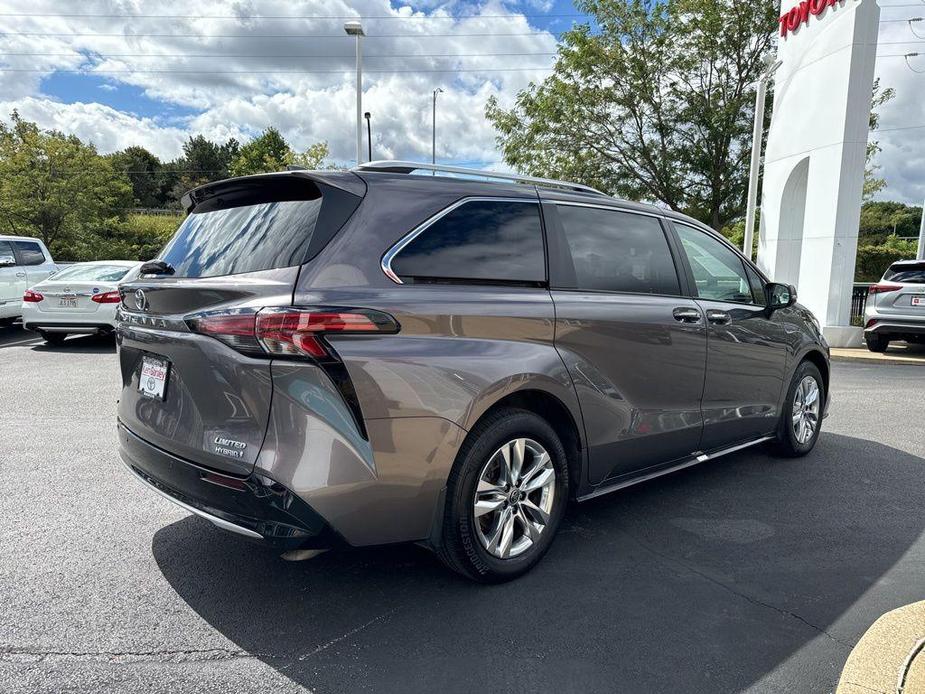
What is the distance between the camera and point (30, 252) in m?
12.9

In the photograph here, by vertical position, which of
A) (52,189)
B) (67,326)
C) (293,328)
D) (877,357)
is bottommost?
(877,357)

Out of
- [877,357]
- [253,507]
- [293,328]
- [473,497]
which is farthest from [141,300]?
[877,357]

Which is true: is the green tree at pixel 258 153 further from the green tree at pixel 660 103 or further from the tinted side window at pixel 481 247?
the tinted side window at pixel 481 247

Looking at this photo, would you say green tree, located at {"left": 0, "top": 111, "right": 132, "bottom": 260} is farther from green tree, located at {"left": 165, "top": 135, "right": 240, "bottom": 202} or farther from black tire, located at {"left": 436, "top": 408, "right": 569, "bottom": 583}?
green tree, located at {"left": 165, "top": 135, "right": 240, "bottom": 202}

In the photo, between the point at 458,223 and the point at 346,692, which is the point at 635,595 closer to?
the point at 346,692

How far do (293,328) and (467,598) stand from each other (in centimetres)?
145

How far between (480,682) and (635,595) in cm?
96

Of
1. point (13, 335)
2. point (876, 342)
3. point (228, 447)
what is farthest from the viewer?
A: point (13, 335)

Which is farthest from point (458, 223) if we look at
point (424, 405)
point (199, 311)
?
point (199, 311)

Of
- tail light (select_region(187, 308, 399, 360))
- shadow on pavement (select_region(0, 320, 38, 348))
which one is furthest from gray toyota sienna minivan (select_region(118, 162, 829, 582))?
shadow on pavement (select_region(0, 320, 38, 348))

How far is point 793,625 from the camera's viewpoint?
109 inches

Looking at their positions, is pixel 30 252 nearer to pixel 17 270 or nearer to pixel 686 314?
pixel 17 270

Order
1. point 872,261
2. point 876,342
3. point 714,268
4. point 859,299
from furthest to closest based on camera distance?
point 872,261
point 859,299
point 876,342
point 714,268

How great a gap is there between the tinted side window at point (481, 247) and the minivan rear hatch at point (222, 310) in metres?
0.35
